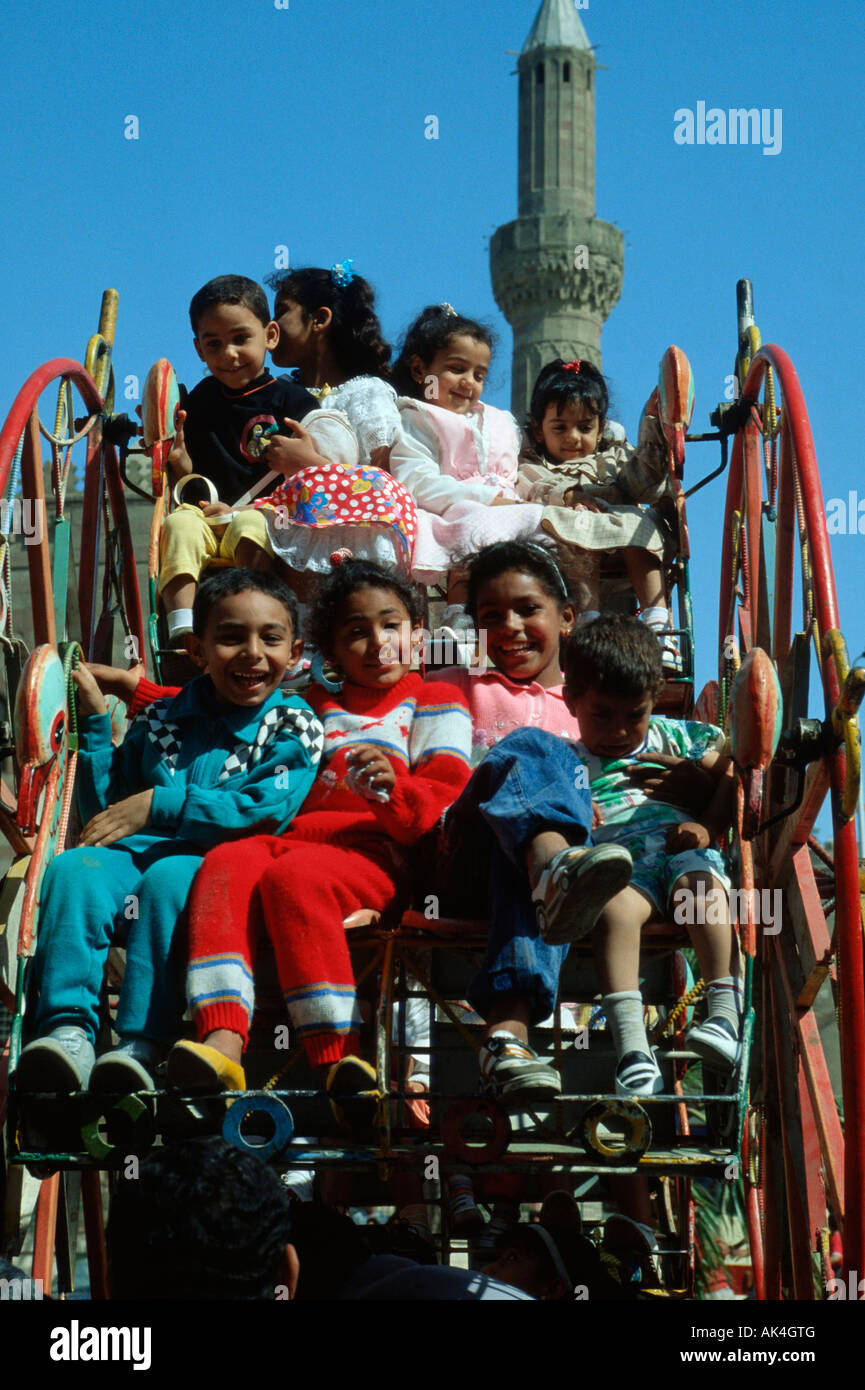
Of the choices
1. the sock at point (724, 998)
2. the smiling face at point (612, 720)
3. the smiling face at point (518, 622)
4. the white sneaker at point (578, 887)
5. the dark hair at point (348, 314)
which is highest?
the dark hair at point (348, 314)

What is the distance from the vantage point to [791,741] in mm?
4707

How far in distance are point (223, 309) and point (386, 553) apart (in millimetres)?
1385

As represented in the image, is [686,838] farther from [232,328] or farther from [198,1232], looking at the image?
[232,328]

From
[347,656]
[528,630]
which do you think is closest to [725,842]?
[528,630]

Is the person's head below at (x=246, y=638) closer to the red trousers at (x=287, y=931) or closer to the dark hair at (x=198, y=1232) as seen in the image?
the red trousers at (x=287, y=931)

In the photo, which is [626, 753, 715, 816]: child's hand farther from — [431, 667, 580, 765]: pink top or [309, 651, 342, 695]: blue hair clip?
[309, 651, 342, 695]: blue hair clip

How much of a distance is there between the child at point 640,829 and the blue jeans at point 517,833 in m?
0.18

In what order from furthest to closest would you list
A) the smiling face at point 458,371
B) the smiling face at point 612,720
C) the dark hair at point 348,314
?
the dark hair at point 348,314
the smiling face at point 458,371
the smiling face at point 612,720

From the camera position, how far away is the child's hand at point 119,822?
4.81 m

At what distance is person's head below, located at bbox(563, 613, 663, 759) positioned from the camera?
15.9 feet

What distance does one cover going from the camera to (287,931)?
4441 millimetres

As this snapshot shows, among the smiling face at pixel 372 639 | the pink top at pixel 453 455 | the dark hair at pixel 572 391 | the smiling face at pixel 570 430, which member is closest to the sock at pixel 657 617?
the pink top at pixel 453 455

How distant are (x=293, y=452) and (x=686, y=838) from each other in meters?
2.77
